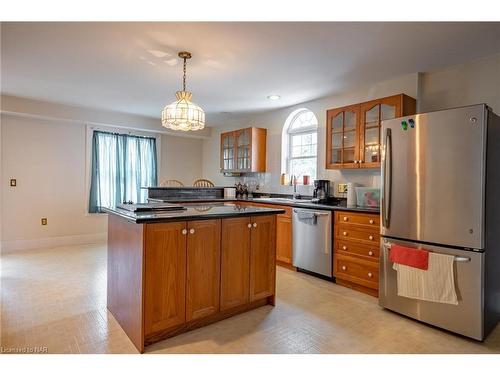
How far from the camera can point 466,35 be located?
8.13 ft

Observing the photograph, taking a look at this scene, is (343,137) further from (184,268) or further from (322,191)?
(184,268)

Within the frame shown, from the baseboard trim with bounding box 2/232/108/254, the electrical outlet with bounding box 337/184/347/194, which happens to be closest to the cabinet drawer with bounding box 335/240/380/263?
the electrical outlet with bounding box 337/184/347/194

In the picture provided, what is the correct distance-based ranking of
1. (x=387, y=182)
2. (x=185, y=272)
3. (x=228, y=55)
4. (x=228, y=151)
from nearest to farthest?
(x=185, y=272) < (x=387, y=182) < (x=228, y=55) < (x=228, y=151)

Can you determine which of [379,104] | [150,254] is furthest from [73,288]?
[379,104]

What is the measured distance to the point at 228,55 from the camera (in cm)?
291

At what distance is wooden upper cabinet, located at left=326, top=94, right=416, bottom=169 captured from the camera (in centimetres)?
332


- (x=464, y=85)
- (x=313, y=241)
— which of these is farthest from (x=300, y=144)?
(x=464, y=85)

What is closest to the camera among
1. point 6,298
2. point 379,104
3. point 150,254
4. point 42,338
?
point 150,254

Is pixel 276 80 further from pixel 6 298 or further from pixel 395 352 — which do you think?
pixel 6 298

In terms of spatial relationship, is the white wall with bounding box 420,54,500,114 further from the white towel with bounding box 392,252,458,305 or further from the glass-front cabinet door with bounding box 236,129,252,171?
the glass-front cabinet door with bounding box 236,129,252,171

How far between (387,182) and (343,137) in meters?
1.25

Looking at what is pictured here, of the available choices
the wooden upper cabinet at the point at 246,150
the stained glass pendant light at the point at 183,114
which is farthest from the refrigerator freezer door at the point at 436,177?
the wooden upper cabinet at the point at 246,150

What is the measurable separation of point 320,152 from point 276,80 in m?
1.33

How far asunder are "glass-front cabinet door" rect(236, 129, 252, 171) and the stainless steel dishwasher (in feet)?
5.51
